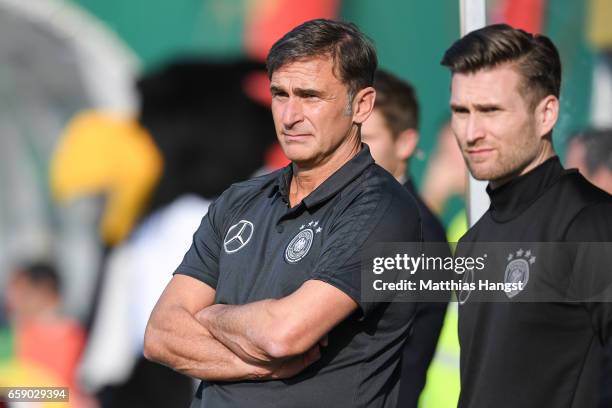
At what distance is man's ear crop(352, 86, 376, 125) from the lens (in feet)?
8.81

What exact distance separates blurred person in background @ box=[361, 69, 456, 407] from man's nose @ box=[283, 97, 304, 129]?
34.6 inches

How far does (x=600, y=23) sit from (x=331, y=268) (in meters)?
2.69

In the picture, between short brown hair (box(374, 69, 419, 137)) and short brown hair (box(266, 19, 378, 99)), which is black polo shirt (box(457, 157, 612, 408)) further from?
short brown hair (box(374, 69, 419, 137))

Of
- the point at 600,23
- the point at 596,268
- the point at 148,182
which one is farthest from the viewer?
the point at 148,182

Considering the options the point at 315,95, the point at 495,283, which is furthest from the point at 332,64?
the point at 495,283

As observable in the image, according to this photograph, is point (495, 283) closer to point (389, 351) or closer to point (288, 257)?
point (389, 351)

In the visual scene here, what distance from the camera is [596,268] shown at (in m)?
2.45

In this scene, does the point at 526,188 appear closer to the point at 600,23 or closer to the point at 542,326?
the point at 542,326

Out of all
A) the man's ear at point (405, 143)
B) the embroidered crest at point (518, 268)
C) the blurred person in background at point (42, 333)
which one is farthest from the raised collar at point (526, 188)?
the blurred person in background at point (42, 333)

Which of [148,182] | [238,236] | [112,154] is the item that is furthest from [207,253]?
[112,154]

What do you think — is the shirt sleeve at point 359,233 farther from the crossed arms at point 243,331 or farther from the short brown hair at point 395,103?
the short brown hair at point 395,103

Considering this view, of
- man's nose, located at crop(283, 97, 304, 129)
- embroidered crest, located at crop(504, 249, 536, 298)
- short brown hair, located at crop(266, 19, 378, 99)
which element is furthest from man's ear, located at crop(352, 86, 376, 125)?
embroidered crest, located at crop(504, 249, 536, 298)

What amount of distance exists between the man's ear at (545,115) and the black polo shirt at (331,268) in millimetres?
424

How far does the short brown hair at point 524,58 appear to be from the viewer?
2752 millimetres
